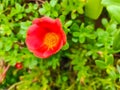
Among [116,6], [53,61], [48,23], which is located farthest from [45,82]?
[116,6]

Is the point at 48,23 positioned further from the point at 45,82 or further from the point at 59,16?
the point at 45,82

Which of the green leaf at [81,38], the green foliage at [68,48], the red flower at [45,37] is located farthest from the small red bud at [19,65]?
the green leaf at [81,38]

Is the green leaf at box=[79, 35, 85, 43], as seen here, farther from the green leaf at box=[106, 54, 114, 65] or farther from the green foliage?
the green leaf at box=[106, 54, 114, 65]

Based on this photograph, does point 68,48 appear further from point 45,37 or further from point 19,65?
point 19,65

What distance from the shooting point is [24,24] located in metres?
1.21

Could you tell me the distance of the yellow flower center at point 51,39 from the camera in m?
1.21

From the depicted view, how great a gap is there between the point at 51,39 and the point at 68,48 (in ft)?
0.22

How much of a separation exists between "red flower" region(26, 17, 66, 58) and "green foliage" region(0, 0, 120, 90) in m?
0.03

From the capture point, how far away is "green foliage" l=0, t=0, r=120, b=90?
119 centimetres

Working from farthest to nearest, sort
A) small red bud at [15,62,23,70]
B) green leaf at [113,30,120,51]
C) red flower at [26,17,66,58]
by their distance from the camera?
small red bud at [15,62,23,70] → red flower at [26,17,66,58] → green leaf at [113,30,120,51]

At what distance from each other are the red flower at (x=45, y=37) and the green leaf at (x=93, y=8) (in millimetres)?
136

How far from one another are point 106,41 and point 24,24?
0.27 m

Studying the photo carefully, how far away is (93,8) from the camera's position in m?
1.23

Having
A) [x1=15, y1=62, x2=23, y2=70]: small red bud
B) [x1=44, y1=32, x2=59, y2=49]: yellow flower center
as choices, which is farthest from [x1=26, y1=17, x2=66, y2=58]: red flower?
[x1=15, y1=62, x2=23, y2=70]: small red bud
